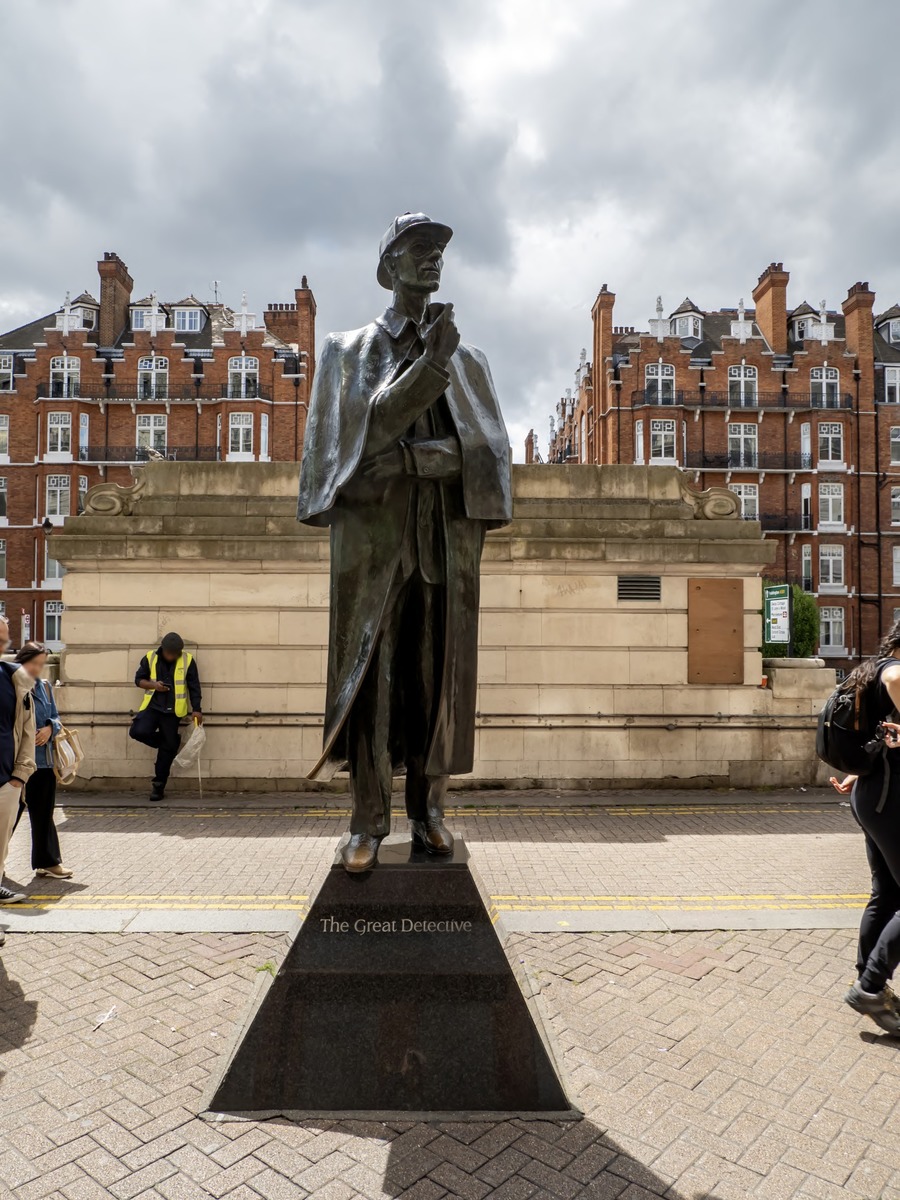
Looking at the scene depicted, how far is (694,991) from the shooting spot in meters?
4.53

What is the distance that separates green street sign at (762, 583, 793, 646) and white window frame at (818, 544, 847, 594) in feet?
108

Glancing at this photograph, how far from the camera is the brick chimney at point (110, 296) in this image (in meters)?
44.9

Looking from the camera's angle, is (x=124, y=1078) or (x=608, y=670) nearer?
(x=124, y=1078)

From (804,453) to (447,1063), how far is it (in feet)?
153

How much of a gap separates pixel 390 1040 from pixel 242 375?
145 ft

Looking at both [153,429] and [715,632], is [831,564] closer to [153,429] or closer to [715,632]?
[715,632]

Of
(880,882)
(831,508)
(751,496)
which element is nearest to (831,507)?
(831,508)

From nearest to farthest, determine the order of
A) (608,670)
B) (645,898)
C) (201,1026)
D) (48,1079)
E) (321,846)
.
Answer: (48,1079)
(201,1026)
(645,898)
(321,846)
(608,670)

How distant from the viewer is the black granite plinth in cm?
322

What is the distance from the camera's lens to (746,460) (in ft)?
144

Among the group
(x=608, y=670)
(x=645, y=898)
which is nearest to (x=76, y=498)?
(x=608, y=670)

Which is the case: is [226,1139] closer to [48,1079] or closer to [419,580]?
[48,1079]

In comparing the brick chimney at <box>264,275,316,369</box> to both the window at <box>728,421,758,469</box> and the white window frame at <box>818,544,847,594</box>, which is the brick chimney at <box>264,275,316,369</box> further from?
the white window frame at <box>818,544,847,594</box>

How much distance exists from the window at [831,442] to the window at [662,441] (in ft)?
27.2
